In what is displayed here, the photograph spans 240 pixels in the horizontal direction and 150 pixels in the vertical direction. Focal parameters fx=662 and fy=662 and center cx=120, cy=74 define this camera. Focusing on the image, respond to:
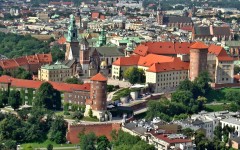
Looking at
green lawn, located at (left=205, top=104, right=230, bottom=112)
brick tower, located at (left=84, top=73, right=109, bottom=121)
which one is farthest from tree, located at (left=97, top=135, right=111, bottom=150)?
green lawn, located at (left=205, top=104, right=230, bottom=112)

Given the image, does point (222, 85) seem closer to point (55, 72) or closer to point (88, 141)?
point (55, 72)

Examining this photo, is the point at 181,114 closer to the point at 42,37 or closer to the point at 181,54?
the point at 181,54

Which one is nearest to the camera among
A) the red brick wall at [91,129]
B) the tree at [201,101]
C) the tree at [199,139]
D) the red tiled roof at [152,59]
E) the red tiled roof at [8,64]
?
the tree at [199,139]

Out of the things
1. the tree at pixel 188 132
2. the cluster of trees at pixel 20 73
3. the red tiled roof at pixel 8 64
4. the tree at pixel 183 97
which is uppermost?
the red tiled roof at pixel 8 64

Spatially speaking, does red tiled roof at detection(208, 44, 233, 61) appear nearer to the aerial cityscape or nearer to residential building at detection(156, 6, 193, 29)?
the aerial cityscape

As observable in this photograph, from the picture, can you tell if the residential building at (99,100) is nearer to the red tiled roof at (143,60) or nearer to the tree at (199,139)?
the tree at (199,139)

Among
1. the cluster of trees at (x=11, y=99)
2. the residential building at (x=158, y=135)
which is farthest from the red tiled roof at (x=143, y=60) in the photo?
the residential building at (x=158, y=135)

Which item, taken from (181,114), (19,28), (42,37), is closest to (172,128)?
(181,114)

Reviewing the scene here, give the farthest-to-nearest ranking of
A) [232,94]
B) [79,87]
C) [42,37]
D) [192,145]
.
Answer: [42,37] < [232,94] < [79,87] < [192,145]
